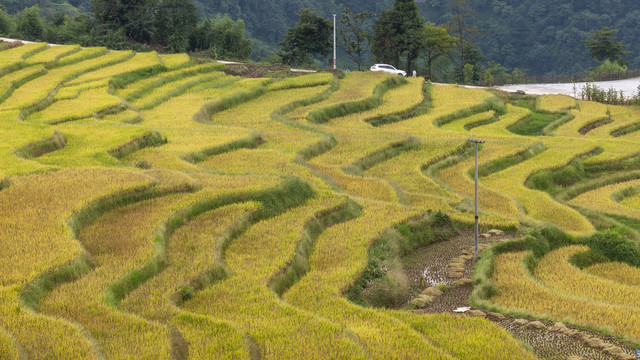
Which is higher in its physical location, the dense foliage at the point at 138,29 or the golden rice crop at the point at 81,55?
the dense foliage at the point at 138,29

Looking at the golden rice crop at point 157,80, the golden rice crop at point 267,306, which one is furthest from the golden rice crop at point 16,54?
the golden rice crop at point 267,306

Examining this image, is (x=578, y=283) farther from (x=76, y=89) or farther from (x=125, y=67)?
(x=125, y=67)

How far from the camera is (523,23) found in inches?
3273

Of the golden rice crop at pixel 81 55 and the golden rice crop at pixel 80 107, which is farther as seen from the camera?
the golden rice crop at pixel 81 55

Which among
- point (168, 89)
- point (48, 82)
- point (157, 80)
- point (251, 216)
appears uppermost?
point (48, 82)

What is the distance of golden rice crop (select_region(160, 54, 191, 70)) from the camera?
32.6m

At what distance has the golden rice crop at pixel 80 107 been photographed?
2025 centimetres

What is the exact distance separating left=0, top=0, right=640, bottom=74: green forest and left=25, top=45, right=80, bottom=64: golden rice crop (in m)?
34.9

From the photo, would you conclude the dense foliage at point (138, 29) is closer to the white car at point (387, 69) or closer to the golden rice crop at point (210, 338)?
the white car at point (387, 69)

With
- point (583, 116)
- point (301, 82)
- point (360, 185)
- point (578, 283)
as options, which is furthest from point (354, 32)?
point (578, 283)

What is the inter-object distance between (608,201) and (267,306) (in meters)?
12.5

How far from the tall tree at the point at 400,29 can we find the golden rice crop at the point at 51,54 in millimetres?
19432

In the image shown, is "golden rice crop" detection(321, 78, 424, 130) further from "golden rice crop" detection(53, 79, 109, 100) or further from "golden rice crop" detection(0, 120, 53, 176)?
"golden rice crop" detection(0, 120, 53, 176)

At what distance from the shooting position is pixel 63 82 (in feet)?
88.4
